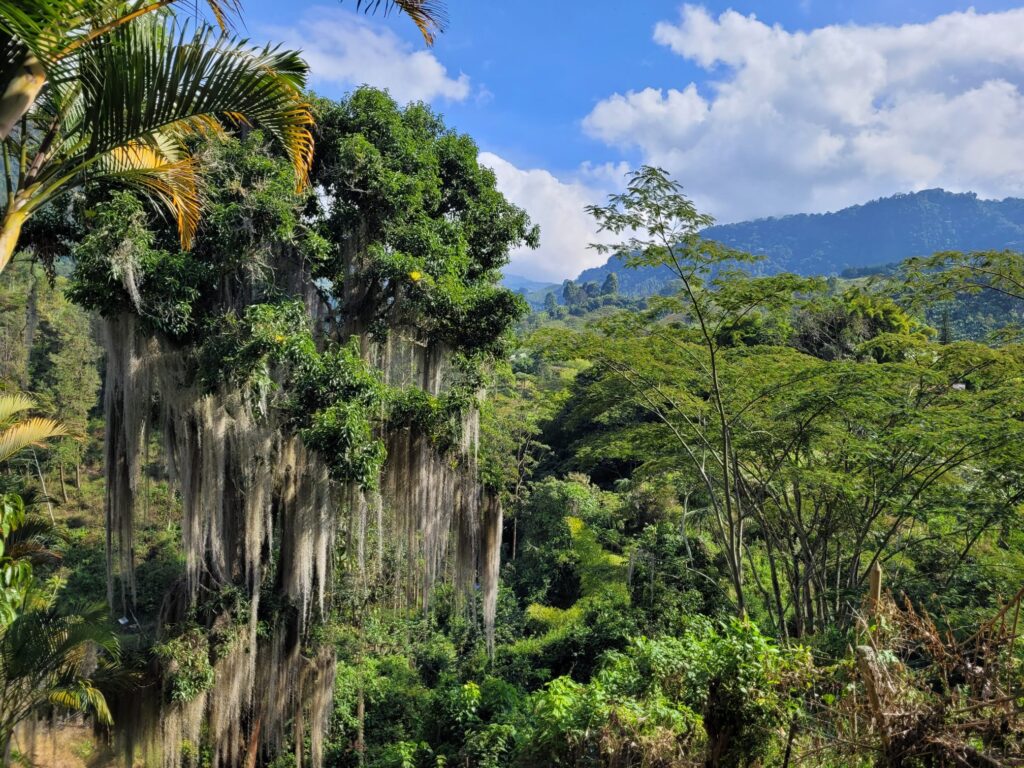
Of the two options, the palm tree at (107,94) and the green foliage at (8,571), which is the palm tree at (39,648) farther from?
the palm tree at (107,94)

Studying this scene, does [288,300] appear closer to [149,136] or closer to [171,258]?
[171,258]

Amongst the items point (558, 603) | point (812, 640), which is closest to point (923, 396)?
point (812, 640)

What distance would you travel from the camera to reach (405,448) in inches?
257

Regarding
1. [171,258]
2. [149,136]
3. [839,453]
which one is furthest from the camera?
[839,453]

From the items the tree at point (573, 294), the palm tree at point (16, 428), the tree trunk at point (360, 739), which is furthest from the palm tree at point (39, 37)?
the tree at point (573, 294)

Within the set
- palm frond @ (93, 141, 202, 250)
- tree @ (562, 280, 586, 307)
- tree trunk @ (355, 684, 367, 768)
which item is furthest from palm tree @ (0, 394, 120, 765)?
tree @ (562, 280, 586, 307)

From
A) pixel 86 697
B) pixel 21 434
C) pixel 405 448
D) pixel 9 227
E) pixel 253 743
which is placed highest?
pixel 9 227

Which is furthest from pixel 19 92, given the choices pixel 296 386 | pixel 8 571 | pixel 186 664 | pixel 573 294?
pixel 573 294

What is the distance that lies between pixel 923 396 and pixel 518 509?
1496 cm

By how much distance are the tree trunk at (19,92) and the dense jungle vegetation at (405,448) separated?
10 cm

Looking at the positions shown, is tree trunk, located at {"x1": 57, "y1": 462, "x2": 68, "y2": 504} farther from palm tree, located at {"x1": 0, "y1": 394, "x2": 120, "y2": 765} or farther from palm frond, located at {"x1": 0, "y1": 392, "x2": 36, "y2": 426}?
palm frond, located at {"x1": 0, "y1": 392, "x2": 36, "y2": 426}

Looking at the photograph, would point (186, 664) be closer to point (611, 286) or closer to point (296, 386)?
point (296, 386)

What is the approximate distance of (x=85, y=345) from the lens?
2612 centimetres

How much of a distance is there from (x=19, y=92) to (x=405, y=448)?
187 inches
